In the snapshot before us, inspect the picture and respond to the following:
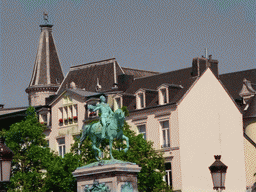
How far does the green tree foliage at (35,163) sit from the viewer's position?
213 feet

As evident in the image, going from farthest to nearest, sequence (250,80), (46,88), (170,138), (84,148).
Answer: (46,88) → (250,80) → (170,138) → (84,148)

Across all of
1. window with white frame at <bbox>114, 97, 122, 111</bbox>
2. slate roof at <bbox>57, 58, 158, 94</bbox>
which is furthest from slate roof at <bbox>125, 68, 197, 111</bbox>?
slate roof at <bbox>57, 58, 158, 94</bbox>

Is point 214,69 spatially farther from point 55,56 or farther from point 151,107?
point 55,56

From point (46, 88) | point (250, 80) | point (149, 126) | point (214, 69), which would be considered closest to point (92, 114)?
point (149, 126)

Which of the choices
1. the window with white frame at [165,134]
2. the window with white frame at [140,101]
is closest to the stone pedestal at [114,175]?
the window with white frame at [165,134]

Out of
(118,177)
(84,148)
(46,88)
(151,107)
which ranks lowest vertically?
(118,177)

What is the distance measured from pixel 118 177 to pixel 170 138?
2944 cm

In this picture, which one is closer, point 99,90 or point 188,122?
point 188,122

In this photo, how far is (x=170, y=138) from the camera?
7194 centimetres

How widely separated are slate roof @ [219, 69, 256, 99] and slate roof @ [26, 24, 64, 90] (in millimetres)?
29269

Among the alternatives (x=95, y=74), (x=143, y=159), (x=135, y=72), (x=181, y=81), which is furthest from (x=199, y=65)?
(x=95, y=74)

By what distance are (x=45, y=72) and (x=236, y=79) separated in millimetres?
31233

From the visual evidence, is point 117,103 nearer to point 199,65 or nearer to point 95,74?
point 199,65

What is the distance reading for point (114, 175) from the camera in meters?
42.7
